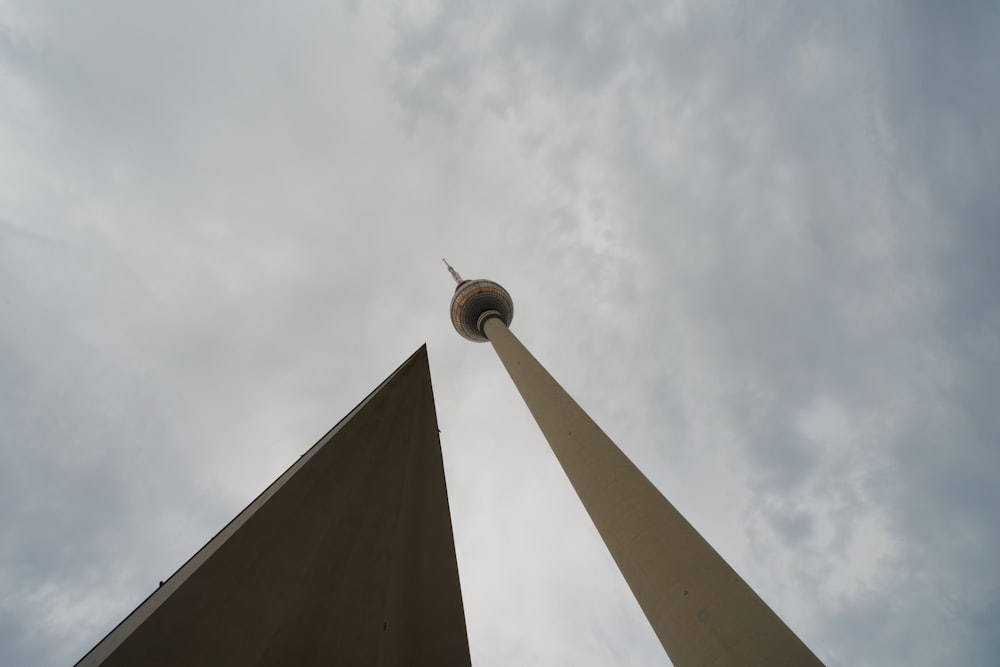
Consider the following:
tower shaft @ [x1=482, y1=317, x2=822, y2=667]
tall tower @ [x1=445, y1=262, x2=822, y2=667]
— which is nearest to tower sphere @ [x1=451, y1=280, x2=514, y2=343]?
tall tower @ [x1=445, y1=262, x2=822, y2=667]

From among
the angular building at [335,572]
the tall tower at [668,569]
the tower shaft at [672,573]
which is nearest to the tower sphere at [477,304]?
the tall tower at [668,569]

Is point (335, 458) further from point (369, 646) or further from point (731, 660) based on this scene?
point (731, 660)

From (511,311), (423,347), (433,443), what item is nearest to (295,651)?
(433,443)

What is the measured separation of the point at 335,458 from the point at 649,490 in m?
11.3

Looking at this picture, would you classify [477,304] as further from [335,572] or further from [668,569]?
[335,572]

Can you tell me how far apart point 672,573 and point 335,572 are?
9167 millimetres

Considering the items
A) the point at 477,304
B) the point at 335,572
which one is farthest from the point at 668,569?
the point at 477,304

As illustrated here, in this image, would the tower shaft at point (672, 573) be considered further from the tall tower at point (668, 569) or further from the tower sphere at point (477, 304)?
the tower sphere at point (477, 304)

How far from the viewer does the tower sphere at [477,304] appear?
48.2 metres

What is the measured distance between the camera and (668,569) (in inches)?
486

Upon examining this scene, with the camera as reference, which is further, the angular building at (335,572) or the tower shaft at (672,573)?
the tower shaft at (672,573)

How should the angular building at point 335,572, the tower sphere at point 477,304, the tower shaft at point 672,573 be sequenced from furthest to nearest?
the tower sphere at point 477,304, the tower shaft at point 672,573, the angular building at point 335,572

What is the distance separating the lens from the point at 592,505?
16391mm

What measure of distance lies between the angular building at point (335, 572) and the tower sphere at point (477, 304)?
3607 centimetres
